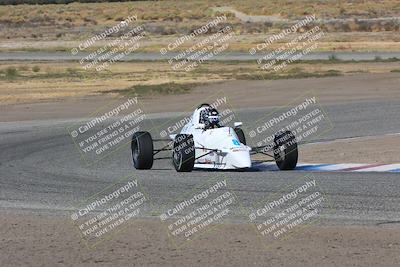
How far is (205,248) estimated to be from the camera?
11.6 m

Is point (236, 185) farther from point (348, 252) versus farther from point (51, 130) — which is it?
point (51, 130)

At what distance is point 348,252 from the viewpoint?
36.7 ft

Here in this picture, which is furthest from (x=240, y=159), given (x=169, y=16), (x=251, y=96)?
(x=169, y=16)

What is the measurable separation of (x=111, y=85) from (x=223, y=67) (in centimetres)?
1008

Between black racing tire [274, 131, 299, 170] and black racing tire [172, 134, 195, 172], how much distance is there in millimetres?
1757

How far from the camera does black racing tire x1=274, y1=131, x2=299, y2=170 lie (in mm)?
18478

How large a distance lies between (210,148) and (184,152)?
741 mm

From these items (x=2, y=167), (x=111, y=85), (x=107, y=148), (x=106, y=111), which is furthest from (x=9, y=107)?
(x=2, y=167)
